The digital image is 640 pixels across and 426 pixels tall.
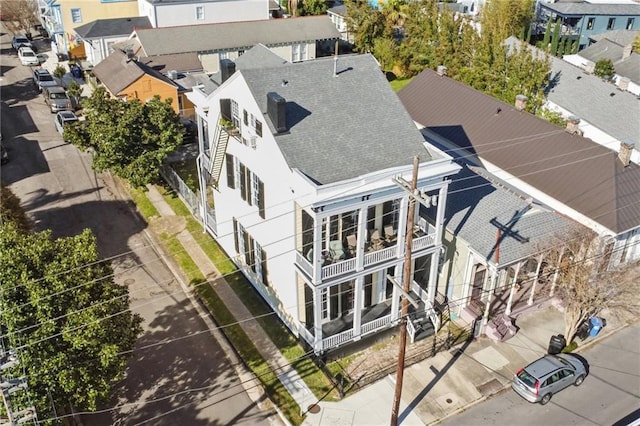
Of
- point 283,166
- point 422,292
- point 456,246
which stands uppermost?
point 283,166

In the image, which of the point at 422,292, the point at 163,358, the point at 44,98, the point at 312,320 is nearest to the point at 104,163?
the point at 163,358

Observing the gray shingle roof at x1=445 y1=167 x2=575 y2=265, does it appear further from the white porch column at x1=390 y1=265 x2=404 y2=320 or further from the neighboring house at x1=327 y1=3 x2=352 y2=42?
the neighboring house at x1=327 y1=3 x2=352 y2=42

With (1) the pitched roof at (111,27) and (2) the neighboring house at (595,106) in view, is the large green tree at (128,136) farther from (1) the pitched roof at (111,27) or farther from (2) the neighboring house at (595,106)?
(1) the pitched roof at (111,27)

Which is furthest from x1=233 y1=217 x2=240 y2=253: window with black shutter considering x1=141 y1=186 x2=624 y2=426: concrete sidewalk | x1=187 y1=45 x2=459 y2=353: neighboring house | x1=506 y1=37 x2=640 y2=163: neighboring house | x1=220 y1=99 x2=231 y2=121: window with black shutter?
x1=506 y1=37 x2=640 y2=163: neighboring house

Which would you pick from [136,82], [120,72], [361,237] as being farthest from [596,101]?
[120,72]

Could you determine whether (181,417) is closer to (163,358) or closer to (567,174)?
(163,358)

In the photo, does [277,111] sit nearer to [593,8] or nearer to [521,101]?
[521,101]

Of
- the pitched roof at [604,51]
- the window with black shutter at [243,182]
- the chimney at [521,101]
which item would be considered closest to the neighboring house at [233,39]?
the chimney at [521,101]
